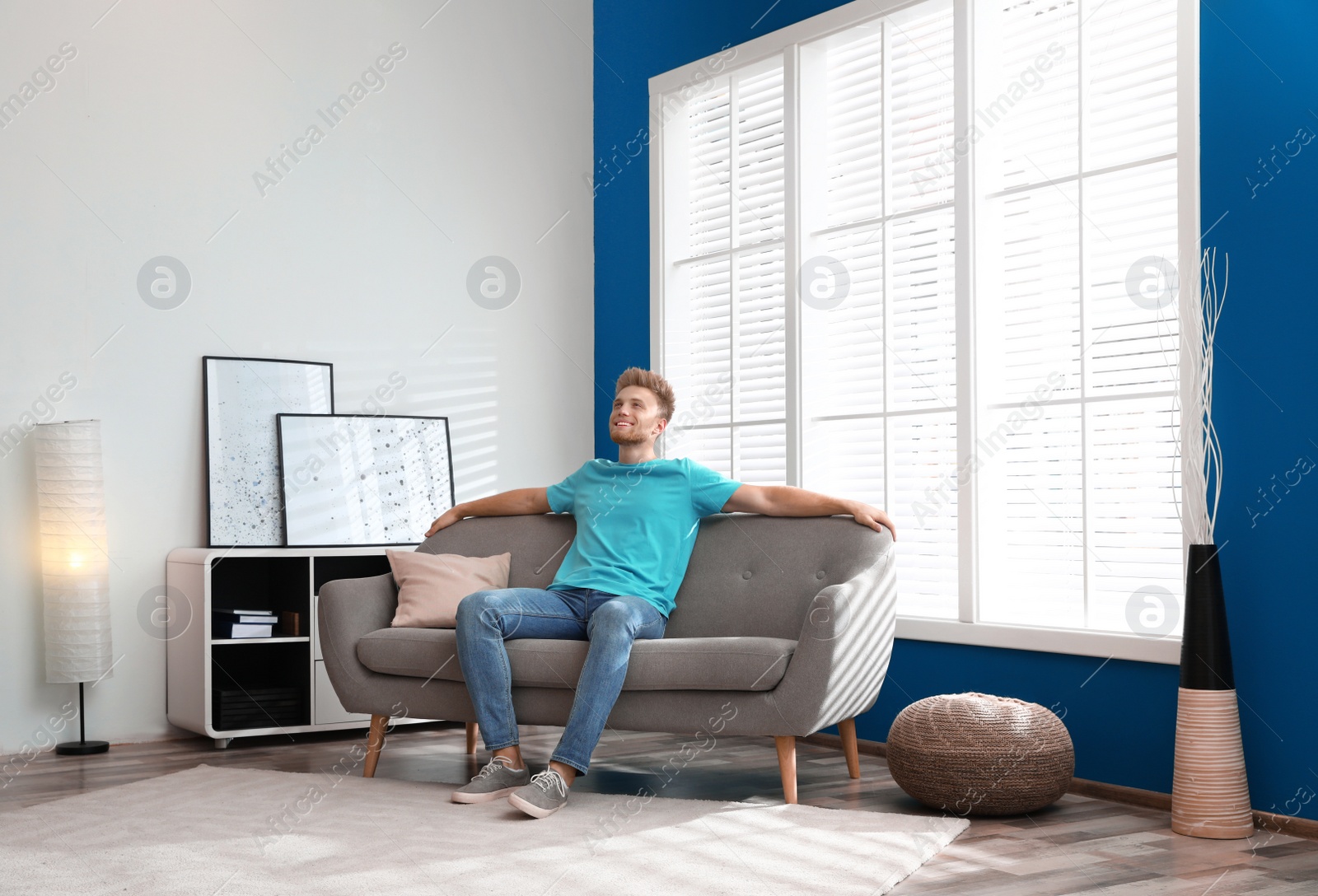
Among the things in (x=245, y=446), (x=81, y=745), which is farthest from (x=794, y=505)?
(x=81, y=745)

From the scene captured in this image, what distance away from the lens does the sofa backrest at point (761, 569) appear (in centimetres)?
375

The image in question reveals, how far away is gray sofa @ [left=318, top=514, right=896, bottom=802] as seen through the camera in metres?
3.31

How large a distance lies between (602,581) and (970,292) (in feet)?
5.18

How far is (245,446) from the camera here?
195 inches

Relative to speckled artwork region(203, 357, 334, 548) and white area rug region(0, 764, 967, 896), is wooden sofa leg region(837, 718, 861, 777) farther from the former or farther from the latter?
speckled artwork region(203, 357, 334, 548)

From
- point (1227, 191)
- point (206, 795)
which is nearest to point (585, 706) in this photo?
point (206, 795)

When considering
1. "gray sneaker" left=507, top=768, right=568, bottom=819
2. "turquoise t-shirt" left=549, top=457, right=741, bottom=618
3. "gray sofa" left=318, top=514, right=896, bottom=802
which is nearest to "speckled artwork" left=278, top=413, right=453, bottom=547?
"gray sofa" left=318, top=514, right=896, bottom=802

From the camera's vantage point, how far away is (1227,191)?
134 inches

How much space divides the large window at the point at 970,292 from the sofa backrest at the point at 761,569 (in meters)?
0.63

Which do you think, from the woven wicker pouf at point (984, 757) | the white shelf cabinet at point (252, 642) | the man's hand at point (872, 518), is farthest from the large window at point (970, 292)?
the white shelf cabinet at point (252, 642)

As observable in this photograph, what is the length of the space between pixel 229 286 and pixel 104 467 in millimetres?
854

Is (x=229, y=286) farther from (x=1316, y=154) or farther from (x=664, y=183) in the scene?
(x=1316, y=154)

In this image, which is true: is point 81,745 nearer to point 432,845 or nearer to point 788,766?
point 432,845

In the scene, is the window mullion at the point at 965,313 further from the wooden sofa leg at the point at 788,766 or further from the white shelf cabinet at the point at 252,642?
the white shelf cabinet at the point at 252,642
